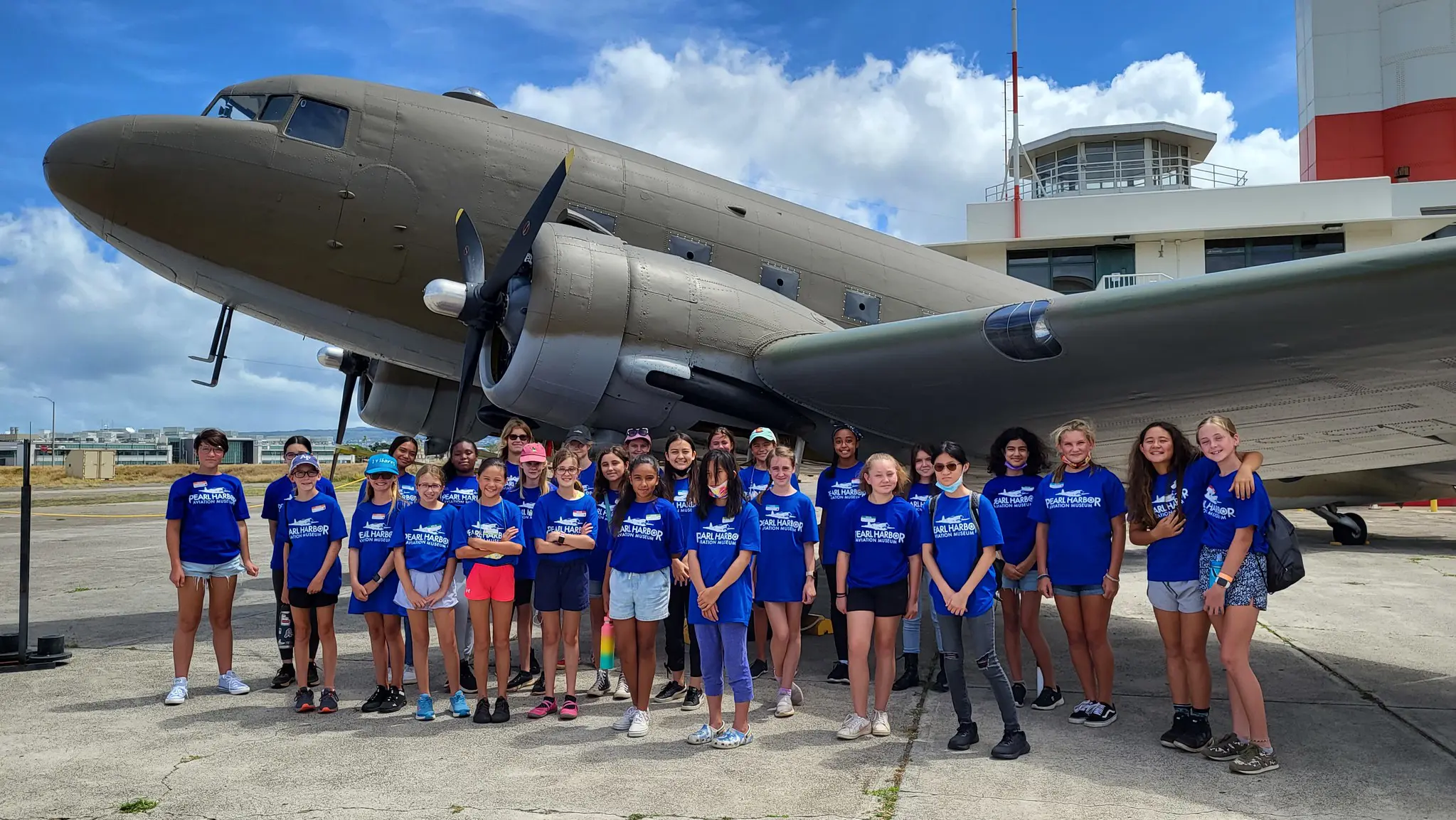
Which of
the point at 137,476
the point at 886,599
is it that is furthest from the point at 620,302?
the point at 137,476

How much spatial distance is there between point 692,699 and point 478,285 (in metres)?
4.02

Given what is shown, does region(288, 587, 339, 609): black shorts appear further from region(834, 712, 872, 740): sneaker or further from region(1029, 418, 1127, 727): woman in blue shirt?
region(1029, 418, 1127, 727): woman in blue shirt

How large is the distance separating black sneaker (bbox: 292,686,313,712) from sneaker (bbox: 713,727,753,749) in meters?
2.55

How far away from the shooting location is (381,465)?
5453 millimetres

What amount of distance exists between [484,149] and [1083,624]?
678 centimetres

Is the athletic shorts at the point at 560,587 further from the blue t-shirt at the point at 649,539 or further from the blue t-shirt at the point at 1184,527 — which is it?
the blue t-shirt at the point at 1184,527

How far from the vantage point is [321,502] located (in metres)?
5.61

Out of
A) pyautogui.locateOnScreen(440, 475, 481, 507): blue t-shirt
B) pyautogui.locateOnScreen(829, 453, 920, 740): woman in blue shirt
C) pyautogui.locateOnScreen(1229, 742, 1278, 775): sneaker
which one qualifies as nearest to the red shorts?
pyautogui.locateOnScreen(440, 475, 481, 507): blue t-shirt

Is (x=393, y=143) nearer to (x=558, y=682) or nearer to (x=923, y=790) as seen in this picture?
(x=558, y=682)

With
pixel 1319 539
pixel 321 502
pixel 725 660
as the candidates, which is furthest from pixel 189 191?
pixel 1319 539

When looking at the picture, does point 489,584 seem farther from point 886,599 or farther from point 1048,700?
point 1048,700

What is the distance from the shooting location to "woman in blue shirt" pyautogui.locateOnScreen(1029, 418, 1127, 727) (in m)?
5.00

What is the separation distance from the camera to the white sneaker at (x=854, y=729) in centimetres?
468

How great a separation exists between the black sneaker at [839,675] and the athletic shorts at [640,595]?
1724mm
